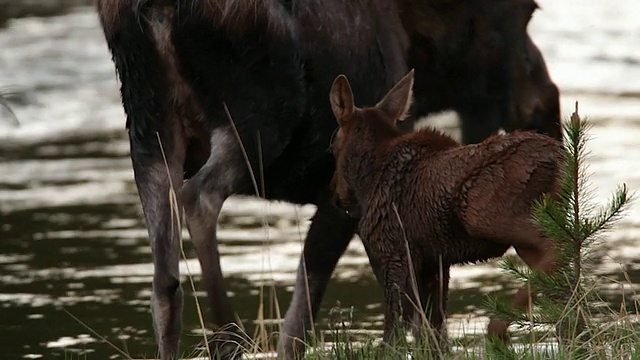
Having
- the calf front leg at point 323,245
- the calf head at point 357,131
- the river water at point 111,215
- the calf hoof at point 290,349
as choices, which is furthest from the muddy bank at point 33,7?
the calf head at point 357,131

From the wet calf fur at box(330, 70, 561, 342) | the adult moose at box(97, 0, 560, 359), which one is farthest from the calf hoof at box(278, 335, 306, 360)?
the wet calf fur at box(330, 70, 561, 342)

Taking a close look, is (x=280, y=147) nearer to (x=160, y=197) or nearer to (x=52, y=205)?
(x=160, y=197)

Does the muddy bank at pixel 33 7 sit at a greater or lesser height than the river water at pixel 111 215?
greater

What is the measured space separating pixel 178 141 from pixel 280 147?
0.41m

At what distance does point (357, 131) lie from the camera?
21.2ft

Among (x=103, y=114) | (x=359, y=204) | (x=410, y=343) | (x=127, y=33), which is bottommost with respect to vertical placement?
(x=410, y=343)

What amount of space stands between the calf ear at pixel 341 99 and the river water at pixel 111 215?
0.72m

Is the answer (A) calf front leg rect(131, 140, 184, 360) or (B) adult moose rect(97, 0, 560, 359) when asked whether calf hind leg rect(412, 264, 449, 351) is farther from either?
(A) calf front leg rect(131, 140, 184, 360)

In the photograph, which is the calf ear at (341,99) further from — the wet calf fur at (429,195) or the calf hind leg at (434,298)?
the calf hind leg at (434,298)

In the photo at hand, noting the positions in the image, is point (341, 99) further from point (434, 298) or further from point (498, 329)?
point (498, 329)

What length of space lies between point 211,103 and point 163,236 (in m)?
0.56

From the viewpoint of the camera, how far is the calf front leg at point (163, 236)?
661 centimetres

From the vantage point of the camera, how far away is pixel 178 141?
266 inches

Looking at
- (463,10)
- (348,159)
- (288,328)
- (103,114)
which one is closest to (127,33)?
(348,159)
